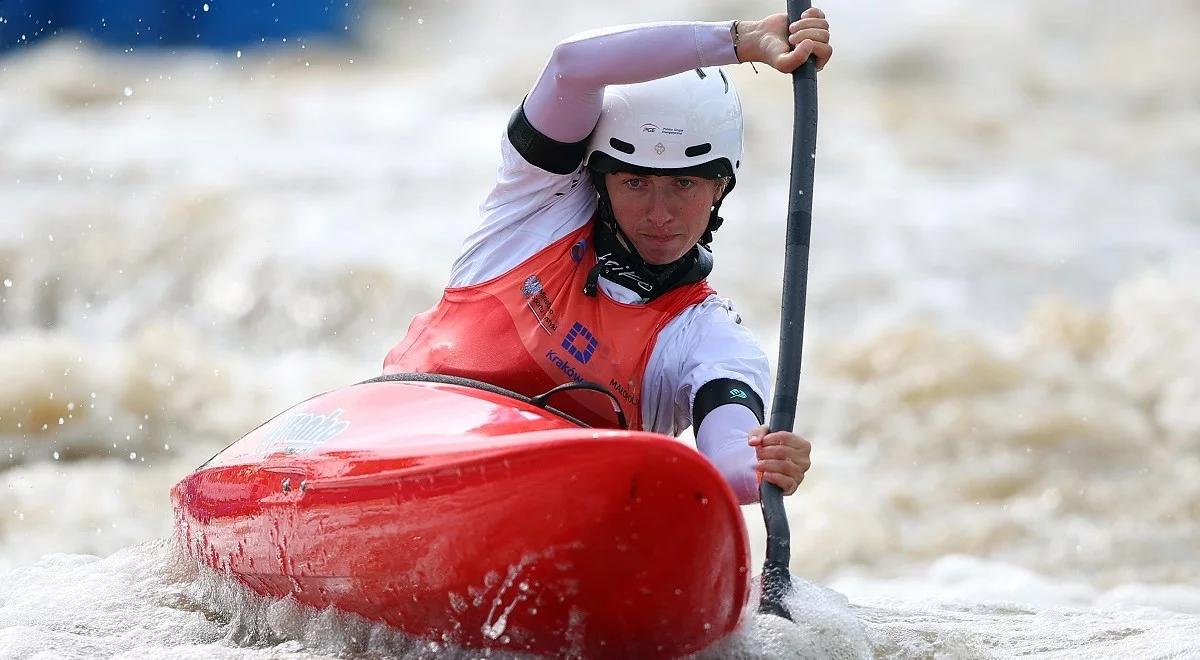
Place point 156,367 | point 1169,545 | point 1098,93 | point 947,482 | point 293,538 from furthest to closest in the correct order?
point 1098,93, point 156,367, point 947,482, point 1169,545, point 293,538

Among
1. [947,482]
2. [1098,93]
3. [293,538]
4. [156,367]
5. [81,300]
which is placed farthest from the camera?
[1098,93]

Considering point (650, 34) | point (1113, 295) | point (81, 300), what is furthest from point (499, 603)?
point (1113, 295)

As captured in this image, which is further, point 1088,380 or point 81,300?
point 81,300

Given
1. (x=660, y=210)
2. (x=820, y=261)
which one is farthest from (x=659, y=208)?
(x=820, y=261)

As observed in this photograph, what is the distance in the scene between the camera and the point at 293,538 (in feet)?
9.39

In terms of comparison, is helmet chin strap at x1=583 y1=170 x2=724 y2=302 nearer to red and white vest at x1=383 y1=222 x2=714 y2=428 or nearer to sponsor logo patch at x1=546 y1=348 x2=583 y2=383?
red and white vest at x1=383 y1=222 x2=714 y2=428

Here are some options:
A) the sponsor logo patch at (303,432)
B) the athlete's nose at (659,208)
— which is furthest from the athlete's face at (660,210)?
the sponsor logo patch at (303,432)

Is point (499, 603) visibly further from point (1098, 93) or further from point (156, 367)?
point (1098, 93)

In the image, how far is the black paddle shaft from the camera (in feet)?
9.12

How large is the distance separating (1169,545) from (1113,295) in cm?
421

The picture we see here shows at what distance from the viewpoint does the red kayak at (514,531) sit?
7.59ft

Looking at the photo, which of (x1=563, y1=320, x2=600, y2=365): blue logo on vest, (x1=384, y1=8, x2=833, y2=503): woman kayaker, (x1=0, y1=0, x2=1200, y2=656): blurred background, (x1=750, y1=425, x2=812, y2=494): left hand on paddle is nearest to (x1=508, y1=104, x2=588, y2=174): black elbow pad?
(x1=384, y1=8, x2=833, y2=503): woman kayaker

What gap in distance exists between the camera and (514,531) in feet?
7.84

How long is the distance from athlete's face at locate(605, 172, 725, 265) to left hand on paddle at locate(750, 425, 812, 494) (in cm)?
67
